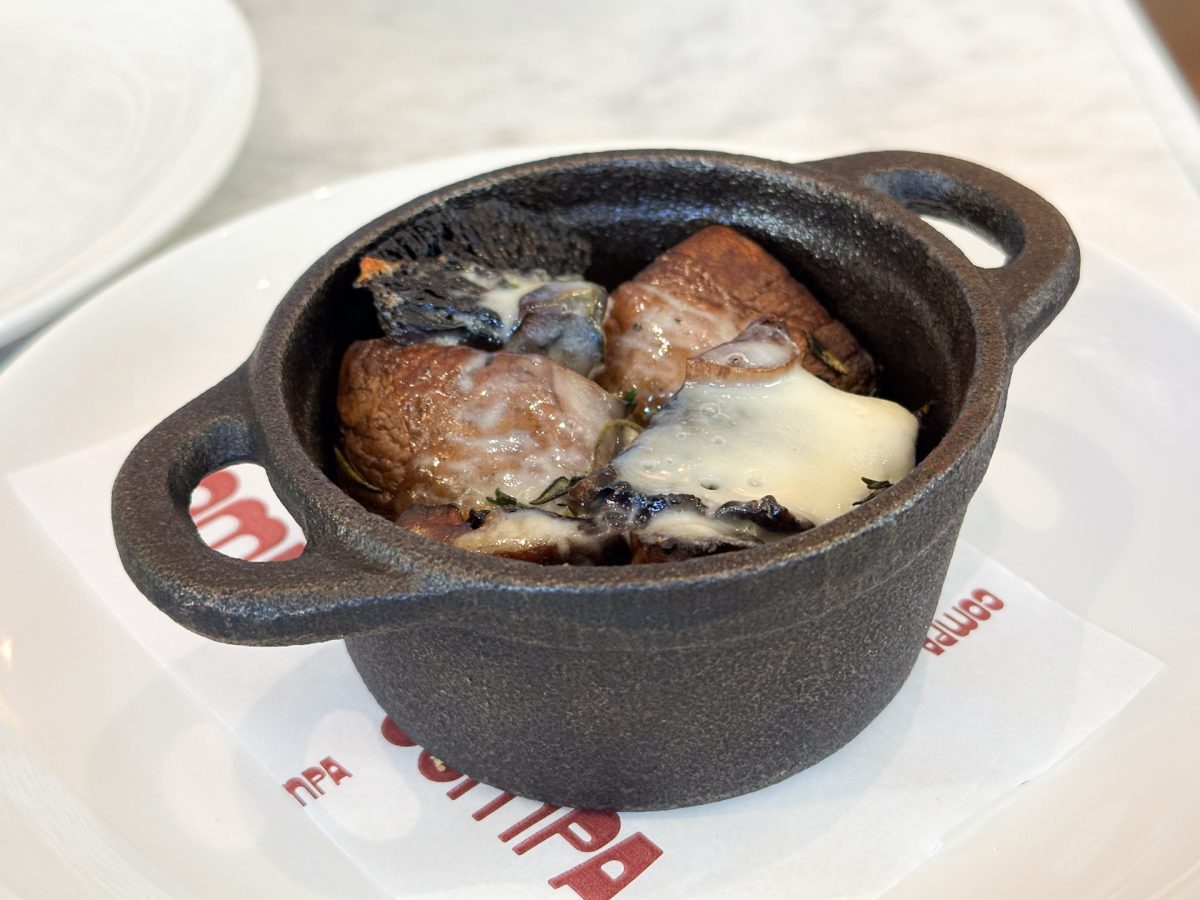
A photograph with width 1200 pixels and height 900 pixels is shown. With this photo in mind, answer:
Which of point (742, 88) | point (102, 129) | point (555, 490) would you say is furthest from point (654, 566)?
point (742, 88)

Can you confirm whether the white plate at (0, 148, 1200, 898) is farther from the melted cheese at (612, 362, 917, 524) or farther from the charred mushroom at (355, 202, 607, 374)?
the charred mushroom at (355, 202, 607, 374)

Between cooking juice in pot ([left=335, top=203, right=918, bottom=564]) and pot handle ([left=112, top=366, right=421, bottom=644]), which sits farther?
cooking juice in pot ([left=335, top=203, right=918, bottom=564])

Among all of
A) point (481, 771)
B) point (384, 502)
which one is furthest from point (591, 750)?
point (384, 502)

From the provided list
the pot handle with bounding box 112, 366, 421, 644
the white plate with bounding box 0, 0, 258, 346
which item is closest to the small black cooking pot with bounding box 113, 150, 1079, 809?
the pot handle with bounding box 112, 366, 421, 644

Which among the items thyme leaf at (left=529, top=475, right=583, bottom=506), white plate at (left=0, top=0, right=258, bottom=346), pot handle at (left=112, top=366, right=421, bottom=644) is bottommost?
thyme leaf at (left=529, top=475, right=583, bottom=506)

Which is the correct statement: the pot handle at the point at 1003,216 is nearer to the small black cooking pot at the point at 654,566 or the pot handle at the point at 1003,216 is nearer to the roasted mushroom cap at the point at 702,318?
the small black cooking pot at the point at 654,566

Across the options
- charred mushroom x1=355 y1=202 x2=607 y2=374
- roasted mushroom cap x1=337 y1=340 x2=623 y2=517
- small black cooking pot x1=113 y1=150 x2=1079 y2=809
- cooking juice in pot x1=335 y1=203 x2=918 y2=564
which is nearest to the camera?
small black cooking pot x1=113 y1=150 x2=1079 y2=809
